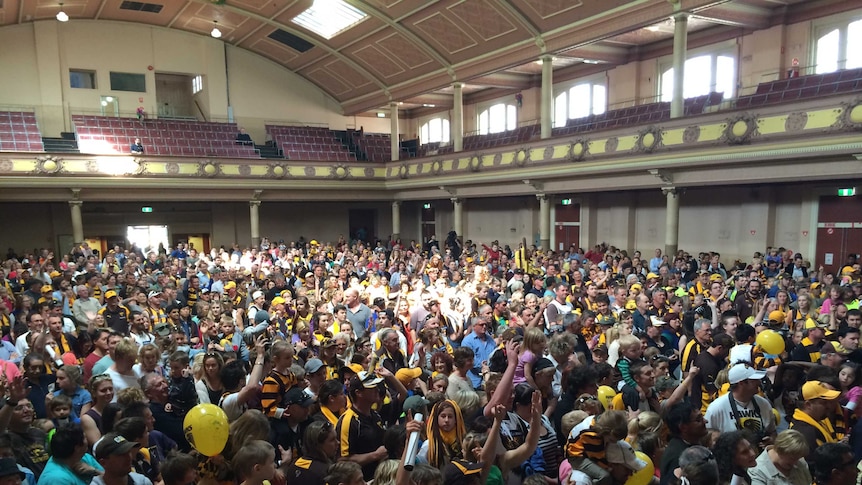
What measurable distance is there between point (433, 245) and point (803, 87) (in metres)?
11.2

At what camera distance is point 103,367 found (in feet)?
14.9

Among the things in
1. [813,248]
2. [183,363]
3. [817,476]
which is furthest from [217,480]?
[813,248]

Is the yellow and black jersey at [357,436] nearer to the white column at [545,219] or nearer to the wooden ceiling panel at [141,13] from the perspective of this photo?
the white column at [545,219]

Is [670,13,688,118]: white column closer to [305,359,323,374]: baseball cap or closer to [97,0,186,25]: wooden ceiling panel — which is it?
[305,359,323,374]: baseball cap

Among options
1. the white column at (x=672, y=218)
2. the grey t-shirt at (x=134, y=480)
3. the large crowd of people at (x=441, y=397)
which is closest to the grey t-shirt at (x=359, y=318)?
the large crowd of people at (x=441, y=397)

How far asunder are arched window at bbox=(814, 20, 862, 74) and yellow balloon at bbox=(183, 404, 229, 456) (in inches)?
592

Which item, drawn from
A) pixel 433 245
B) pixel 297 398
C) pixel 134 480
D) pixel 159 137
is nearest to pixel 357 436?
pixel 297 398

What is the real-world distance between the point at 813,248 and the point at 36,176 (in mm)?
22483

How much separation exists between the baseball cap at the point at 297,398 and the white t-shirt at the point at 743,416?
278 cm

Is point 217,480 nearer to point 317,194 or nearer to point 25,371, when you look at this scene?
point 25,371

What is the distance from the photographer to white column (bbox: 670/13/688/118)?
41.9 ft

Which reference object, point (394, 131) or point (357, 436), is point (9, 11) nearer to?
point (394, 131)

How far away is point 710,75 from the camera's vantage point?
615 inches

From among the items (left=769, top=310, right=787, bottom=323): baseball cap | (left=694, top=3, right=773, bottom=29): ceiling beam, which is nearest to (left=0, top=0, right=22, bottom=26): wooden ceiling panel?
(left=694, top=3, right=773, bottom=29): ceiling beam
